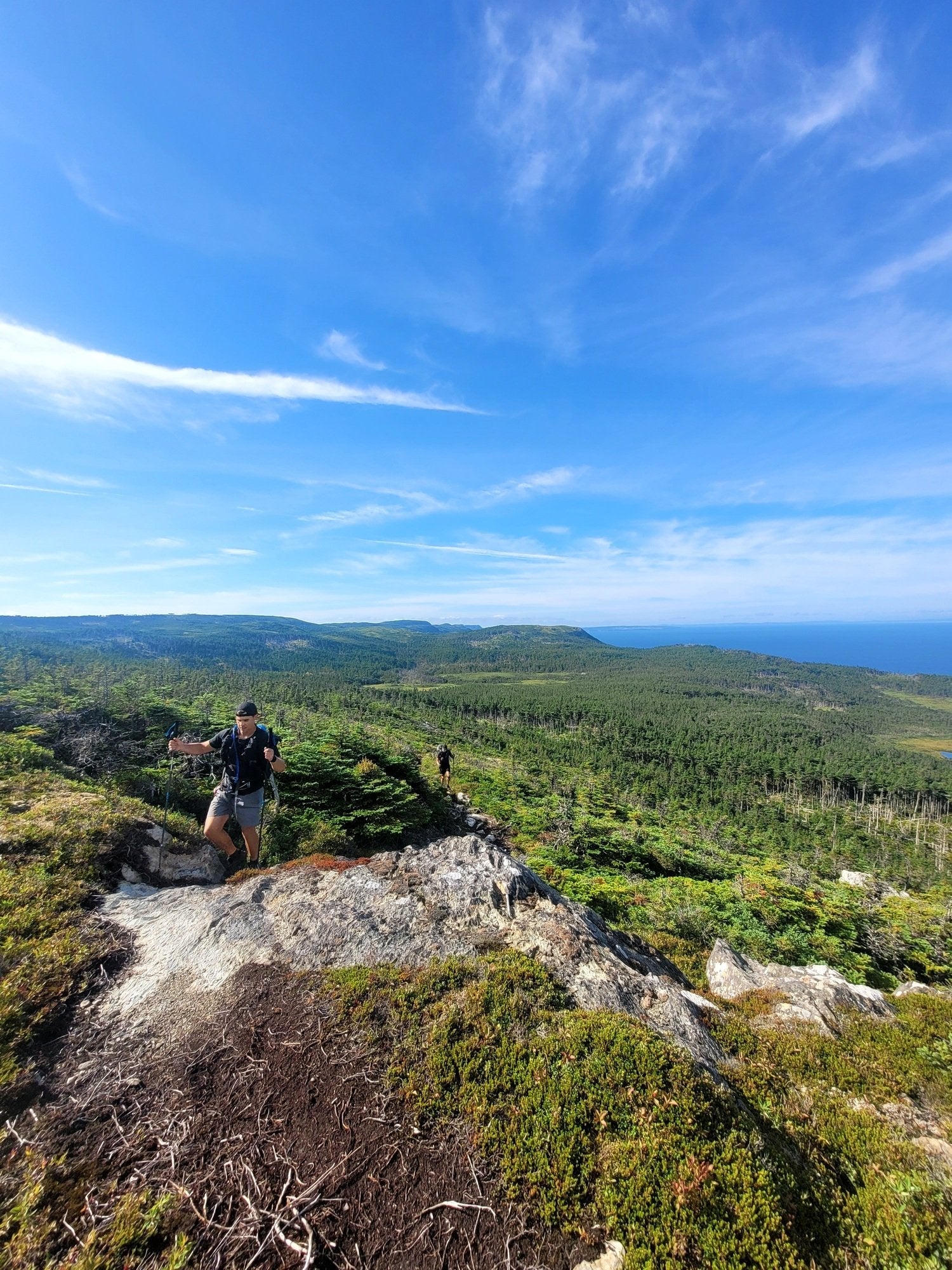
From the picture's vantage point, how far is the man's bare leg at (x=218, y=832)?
8.78m

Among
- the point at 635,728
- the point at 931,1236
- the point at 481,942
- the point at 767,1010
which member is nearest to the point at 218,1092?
the point at 481,942

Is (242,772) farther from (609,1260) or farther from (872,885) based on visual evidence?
(872,885)

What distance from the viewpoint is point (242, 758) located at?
8.55 m

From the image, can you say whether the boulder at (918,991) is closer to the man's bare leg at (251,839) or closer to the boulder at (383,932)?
the boulder at (383,932)

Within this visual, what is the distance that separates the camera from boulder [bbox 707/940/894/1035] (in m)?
7.63

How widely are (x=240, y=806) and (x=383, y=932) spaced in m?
3.85

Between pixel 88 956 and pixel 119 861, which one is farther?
pixel 119 861

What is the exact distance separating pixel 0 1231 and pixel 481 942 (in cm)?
500

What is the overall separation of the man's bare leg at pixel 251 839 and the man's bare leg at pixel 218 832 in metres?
0.27

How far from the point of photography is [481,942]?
6891 millimetres

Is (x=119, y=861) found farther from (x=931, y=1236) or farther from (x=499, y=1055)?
(x=931, y=1236)

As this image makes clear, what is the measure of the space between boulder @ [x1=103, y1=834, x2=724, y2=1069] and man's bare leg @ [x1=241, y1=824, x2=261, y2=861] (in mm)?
656

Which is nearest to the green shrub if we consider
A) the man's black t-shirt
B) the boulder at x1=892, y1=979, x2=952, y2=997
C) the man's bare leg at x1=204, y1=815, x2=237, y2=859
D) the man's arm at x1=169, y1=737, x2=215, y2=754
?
the man's bare leg at x1=204, y1=815, x2=237, y2=859

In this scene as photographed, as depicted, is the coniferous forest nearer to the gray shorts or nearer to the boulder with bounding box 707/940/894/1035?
the boulder with bounding box 707/940/894/1035
